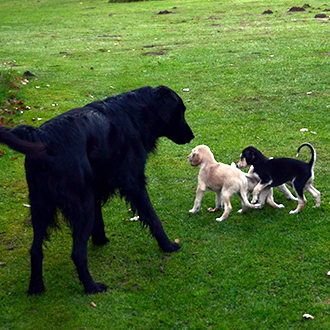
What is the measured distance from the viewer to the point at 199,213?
6.11m

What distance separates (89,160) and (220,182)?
1.99m

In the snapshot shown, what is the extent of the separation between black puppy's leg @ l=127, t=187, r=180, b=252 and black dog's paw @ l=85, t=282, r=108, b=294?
85 cm

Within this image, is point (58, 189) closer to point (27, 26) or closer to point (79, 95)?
Result: point (79, 95)

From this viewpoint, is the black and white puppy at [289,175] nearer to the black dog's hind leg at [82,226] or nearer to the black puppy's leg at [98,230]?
the black puppy's leg at [98,230]

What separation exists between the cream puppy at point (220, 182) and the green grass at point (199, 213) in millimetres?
193

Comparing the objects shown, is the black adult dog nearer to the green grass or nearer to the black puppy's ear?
the green grass

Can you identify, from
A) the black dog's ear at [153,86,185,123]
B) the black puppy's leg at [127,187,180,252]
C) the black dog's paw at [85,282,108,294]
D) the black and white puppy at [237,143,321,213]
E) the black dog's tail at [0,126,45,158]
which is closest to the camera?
the black dog's tail at [0,126,45,158]

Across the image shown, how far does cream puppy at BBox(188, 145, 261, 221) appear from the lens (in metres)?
5.74

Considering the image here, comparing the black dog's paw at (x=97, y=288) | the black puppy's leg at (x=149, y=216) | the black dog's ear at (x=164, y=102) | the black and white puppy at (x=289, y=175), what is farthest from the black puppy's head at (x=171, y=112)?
the black dog's paw at (x=97, y=288)

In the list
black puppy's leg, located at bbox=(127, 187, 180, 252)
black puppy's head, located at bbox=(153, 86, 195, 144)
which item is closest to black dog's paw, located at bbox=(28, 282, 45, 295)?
black puppy's leg, located at bbox=(127, 187, 180, 252)

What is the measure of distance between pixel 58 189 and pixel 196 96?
697cm

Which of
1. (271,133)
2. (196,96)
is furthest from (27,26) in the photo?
(271,133)

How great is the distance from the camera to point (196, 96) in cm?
1071

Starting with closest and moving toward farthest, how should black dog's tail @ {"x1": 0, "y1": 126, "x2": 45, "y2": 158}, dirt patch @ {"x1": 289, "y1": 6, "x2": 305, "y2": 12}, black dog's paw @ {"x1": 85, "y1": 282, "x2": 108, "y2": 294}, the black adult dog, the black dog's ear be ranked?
black dog's tail @ {"x1": 0, "y1": 126, "x2": 45, "y2": 158} < the black adult dog < black dog's paw @ {"x1": 85, "y1": 282, "x2": 108, "y2": 294} < the black dog's ear < dirt patch @ {"x1": 289, "y1": 6, "x2": 305, "y2": 12}
